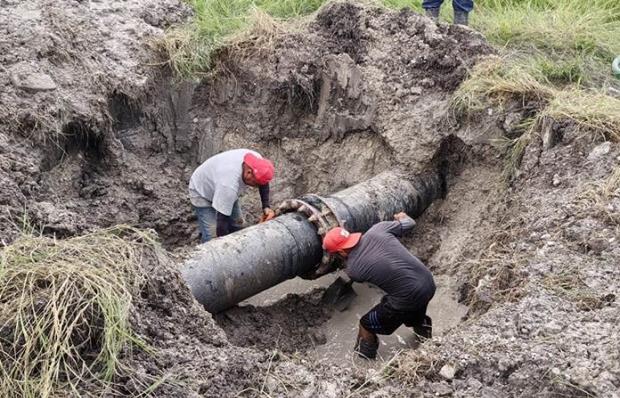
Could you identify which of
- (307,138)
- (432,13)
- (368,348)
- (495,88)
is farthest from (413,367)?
(432,13)

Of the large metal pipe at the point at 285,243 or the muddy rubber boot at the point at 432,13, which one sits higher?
the muddy rubber boot at the point at 432,13

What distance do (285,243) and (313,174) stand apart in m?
1.93

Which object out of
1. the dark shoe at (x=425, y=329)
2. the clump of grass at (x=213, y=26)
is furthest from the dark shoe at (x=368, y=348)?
the clump of grass at (x=213, y=26)

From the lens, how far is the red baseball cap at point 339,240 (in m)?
5.70

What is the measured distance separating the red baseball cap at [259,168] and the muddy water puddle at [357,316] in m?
1.06

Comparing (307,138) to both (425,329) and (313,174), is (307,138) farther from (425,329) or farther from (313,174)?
(425,329)

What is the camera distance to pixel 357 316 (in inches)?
251

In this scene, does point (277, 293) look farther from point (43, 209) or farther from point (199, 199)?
point (43, 209)

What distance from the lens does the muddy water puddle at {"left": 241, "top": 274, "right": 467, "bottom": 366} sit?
19.6 feet

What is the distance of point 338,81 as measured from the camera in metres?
7.37

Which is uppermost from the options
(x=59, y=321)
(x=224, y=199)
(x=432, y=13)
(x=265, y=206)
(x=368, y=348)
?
(x=432, y=13)

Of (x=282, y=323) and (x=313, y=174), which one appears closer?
(x=282, y=323)

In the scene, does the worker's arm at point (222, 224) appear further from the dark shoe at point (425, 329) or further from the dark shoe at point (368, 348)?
the dark shoe at point (425, 329)

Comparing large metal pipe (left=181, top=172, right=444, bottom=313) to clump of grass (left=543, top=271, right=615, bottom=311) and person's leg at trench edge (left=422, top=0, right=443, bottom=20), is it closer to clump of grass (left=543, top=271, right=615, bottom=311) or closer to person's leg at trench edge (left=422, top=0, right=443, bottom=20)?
clump of grass (left=543, top=271, right=615, bottom=311)
